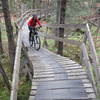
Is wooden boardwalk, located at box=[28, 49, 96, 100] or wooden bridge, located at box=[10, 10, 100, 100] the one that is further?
wooden boardwalk, located at box=[28, 49, 96, 100]

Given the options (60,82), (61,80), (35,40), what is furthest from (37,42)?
(60,82)

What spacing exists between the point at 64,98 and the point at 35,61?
10.5ft

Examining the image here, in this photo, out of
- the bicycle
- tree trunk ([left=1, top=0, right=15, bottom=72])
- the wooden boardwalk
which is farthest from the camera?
the bicycle

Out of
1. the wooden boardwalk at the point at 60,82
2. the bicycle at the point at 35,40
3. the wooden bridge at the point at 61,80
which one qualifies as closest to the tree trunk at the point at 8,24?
the wooden bridge at the point at 61,80

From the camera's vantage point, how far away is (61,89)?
474 centimetres

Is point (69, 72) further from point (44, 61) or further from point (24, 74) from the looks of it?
point (24, 74)

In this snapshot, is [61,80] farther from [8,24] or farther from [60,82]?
[8,24]

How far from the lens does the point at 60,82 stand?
5168mm

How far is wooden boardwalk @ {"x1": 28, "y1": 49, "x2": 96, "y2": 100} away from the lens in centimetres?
441

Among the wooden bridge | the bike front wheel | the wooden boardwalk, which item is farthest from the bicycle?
the wooden bridge

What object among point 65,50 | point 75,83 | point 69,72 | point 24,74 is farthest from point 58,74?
point 65,50

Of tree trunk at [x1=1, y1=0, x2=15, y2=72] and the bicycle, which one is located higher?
tree trunk at [x1=1, y1=0, x2=15, y2=72]

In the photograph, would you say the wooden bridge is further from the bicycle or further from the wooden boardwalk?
the bicycle

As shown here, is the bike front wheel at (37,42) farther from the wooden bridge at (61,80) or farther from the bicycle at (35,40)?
the wooden bridge at (61,80)
